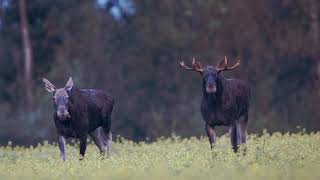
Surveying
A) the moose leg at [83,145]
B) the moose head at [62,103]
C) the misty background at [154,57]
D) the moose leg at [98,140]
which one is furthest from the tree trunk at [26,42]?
the moose leg at [83,145]

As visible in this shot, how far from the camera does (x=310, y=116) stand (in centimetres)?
3359

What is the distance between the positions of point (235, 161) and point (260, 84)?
842 inches

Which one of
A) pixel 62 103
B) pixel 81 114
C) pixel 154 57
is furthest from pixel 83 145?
pixel 154 57

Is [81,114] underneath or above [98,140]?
above

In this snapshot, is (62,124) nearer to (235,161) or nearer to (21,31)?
(235,161)

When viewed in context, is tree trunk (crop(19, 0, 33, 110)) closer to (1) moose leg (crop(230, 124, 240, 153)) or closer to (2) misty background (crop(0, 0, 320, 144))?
(2) misty background (crop(0, 0, 320, 144))

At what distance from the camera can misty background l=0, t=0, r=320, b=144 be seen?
35125mm

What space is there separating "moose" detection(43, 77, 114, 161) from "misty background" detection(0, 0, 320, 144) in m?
11.5

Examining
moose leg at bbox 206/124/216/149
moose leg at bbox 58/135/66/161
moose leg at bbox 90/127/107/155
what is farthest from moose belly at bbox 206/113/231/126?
moose leg at bbox 58/135/66/161

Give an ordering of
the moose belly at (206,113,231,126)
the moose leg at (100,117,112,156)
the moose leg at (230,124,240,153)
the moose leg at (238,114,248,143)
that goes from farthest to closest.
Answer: the moose leg at (100,117,112,156)
the moose leg at (238,114,248,143)
the moose belly at (206,113,231,126)
the moose leg at (230,124,240,153)

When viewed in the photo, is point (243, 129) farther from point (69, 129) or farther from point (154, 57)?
point (154, 57)

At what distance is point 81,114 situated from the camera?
66.8 feet

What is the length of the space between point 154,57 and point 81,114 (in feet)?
66.1

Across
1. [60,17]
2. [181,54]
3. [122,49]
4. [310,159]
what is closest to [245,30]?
[181,54]
